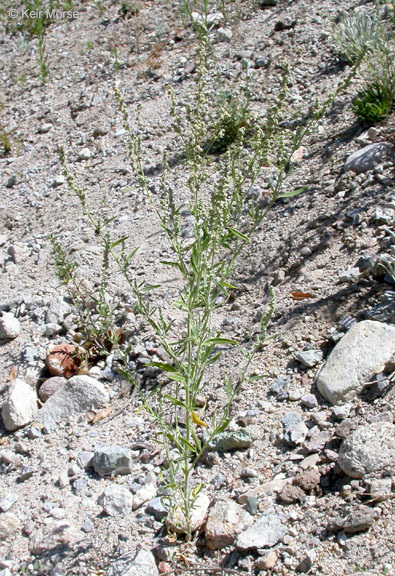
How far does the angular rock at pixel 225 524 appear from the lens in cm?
296

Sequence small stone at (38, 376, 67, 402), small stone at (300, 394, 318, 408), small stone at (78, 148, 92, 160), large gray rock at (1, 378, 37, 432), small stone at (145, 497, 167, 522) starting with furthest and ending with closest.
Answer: small stone at (78, 148, 92, 160), small stone at (38, 376, 67, 402), large gray rock at (1, 378, 37, 432), small stone at (300, 394, 318, 408), small stone at (145, 497, 167, 522)

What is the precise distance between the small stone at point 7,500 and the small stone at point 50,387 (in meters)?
0.83

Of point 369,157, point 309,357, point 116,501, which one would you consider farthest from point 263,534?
point 369,157

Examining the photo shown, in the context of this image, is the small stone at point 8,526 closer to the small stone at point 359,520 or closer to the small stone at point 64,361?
the small stone at point 64,361

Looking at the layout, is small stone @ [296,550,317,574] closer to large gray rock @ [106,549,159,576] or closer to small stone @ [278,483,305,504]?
small stone @ [278,483,305,504]

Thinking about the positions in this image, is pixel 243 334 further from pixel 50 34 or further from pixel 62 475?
pixel 50 34

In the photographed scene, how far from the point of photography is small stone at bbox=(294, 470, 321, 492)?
9.85ft

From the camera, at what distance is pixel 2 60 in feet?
31.1

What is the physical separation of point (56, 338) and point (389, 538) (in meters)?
2.92

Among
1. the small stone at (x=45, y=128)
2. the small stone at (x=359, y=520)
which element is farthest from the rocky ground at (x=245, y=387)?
the small stone at (x=45, y=128)

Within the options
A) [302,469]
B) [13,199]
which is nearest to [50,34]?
[13,199]

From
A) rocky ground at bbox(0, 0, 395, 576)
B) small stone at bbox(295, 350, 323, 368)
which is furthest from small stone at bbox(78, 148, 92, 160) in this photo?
small stone at bbox(295, 350, 323, 368)

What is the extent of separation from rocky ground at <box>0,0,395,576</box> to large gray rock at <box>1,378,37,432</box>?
0.04 ft

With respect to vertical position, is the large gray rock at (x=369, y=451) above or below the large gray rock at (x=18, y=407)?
below
